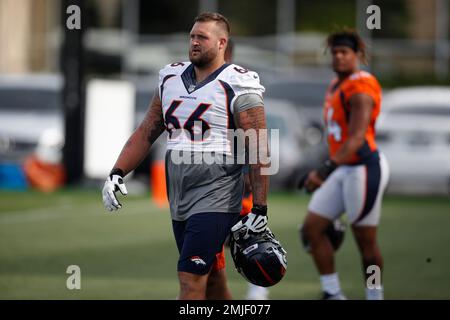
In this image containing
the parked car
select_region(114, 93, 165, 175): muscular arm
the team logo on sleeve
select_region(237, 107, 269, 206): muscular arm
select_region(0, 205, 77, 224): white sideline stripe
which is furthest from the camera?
the parked car

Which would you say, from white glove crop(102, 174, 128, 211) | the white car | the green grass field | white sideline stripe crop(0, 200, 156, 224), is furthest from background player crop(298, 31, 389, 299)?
the white car

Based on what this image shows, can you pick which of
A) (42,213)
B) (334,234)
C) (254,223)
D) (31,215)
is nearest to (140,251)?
(334,234)

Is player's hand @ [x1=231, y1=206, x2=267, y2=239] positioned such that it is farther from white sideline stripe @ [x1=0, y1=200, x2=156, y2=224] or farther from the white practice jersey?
white sideline stripe @ [x1=0, y1=200, x2=156, y2=224]

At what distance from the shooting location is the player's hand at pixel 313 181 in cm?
948

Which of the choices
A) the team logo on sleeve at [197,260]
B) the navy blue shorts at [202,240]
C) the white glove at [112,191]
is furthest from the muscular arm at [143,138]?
the team logo on sleeve at [197,260]

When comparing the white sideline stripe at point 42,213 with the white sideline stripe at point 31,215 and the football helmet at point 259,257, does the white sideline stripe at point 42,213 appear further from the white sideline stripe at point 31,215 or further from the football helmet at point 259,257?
the football helmet at point 259,257

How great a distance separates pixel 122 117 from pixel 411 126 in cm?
588

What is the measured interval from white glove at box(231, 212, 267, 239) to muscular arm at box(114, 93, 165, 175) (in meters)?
0.88

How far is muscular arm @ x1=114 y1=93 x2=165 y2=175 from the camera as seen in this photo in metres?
7.54

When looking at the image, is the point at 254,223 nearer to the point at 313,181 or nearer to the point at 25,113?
the point at 313,181

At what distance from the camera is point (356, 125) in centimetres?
925

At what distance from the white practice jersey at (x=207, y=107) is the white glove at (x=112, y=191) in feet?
1.30

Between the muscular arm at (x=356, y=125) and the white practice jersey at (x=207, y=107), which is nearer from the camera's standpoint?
the white practice jersey at (x=207, y=107)

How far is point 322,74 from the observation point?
31.3 meters
